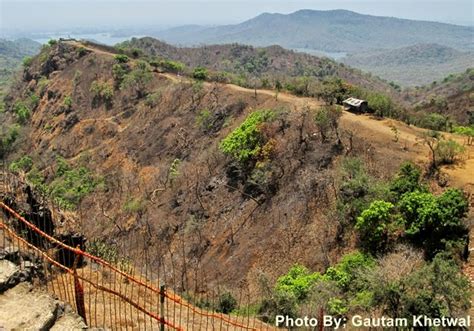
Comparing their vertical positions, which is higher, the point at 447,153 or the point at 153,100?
the point at 447,153

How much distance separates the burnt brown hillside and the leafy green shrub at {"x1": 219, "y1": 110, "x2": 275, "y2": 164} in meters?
0.16

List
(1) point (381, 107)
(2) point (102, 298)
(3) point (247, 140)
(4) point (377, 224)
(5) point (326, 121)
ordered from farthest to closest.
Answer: (1) point (381, 107) → (3) point (247, 140) → (5) point (326, 121) → (4) point (377, 224) → (2) point (102, 298)

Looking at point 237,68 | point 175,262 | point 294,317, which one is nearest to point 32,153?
point 175,262

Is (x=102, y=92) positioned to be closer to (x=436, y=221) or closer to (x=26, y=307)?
Answer: (x=436, y=221)

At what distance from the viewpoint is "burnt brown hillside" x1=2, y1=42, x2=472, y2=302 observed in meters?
21.4

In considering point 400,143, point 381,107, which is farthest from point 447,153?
point 381,107

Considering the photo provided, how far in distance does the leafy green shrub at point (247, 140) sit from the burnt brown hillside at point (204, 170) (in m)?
0.16

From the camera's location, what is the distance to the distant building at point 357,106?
27589mm

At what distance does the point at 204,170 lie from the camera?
28.9 m

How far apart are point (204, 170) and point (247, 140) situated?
145 inches

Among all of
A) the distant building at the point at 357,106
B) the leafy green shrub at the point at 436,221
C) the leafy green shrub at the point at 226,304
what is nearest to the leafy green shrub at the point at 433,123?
the distant building at the point at 357,106

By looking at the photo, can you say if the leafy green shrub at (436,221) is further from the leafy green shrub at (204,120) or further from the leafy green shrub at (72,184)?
the leafy green shrub at (72,184)

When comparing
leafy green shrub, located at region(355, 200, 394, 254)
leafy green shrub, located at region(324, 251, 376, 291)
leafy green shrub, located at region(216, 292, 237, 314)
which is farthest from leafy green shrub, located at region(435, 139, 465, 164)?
leafy green shrub, located at region(216, 292, 237, 314)

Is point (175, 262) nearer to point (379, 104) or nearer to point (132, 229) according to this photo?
point (132, 229)
